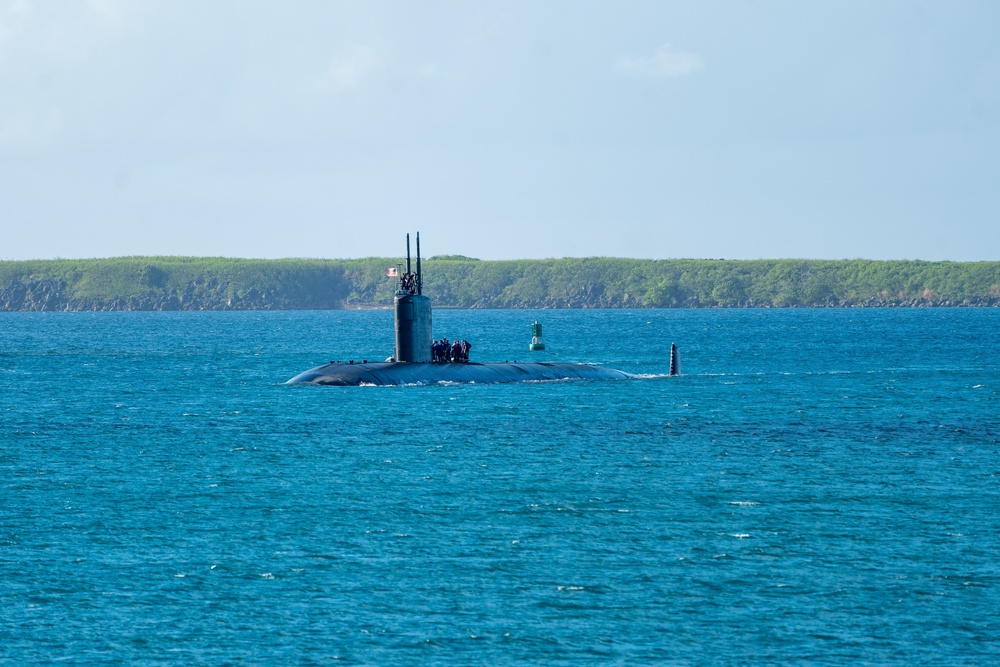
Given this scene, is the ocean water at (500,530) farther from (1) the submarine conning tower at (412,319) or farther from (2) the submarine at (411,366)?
(1) the submarine conning tower at (412,319)

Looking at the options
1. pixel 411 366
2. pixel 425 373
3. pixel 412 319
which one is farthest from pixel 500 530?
pixel 425 373

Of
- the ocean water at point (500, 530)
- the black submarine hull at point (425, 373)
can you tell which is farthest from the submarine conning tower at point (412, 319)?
the ocean water at point (500, 530)

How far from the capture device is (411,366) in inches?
2872

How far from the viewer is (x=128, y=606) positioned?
29.0 metres

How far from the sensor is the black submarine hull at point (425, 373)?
7288 cm

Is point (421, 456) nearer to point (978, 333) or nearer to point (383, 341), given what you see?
point (383, 341)

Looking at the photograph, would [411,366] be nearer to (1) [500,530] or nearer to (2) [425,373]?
(2) [425,373]

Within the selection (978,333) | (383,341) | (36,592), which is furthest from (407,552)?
(978,333)

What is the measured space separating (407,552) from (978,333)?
163083 millimetres

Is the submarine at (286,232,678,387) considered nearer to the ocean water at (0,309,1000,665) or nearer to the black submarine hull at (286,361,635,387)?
the black submarine hull at (286,361,635,387)

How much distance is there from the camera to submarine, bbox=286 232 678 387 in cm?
6944

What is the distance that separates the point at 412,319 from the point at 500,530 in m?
34.3

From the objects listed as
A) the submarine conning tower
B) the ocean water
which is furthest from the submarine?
the ocean water

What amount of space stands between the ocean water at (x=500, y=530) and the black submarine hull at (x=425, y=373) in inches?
45.7
